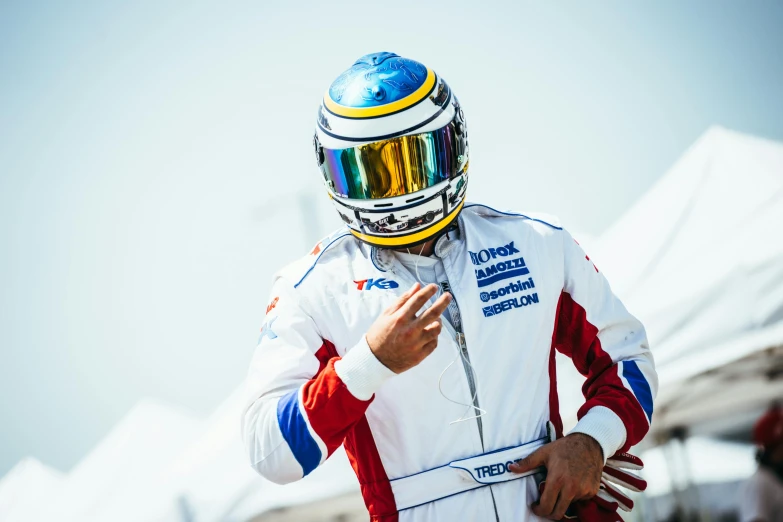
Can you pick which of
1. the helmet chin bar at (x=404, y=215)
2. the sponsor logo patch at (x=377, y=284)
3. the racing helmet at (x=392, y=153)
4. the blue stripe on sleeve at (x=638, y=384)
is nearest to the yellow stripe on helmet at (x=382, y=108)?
the racing helmet at (x=392, y=153)

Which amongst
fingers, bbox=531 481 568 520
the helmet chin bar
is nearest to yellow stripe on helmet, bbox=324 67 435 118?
the helmet chin bar

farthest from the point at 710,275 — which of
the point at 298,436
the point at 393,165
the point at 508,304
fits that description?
the point at 298,436

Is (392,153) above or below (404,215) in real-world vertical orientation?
above

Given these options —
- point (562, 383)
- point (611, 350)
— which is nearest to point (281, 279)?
point (611, 350)

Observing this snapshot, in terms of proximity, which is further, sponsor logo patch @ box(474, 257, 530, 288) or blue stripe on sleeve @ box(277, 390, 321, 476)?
sponsor logo patch @ box(474, 257, 530, 288)

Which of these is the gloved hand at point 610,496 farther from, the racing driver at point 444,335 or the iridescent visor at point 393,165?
the iridescent visor at point 393,165

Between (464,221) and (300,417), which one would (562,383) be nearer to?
(464,221)

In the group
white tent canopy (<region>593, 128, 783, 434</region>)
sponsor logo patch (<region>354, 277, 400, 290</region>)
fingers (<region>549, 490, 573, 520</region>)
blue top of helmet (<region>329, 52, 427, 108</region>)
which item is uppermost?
blue top of helmet (<region>329, 52, 427, 108</region>)

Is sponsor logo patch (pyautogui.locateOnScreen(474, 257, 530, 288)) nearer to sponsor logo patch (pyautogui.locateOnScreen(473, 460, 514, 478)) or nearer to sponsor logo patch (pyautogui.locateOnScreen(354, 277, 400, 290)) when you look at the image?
sponsor logo patch (pyautogui.locateOnScreen(354, 277, 400, 290))

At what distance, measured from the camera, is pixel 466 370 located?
1976 mm

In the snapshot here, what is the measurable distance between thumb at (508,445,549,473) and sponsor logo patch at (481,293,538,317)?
1.22ft

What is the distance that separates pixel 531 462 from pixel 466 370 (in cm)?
28

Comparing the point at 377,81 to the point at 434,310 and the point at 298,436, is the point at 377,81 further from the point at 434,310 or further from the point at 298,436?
the point at 298,436

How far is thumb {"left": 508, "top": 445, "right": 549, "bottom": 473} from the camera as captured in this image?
1942 mm
